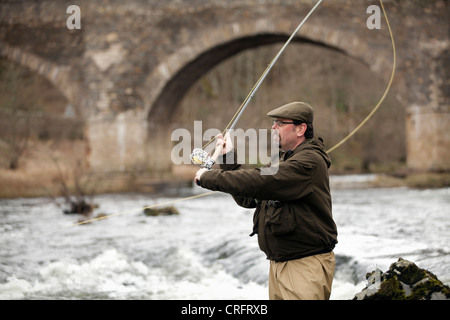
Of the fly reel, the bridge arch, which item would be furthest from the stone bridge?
the fly reel

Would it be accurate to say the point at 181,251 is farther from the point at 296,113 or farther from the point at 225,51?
the point at 225,51

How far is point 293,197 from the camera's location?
283cm

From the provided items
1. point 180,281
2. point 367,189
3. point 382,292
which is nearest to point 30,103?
point 367,189

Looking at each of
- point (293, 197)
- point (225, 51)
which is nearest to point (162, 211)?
point (225, 51)

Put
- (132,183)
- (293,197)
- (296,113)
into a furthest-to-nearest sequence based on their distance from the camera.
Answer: (132,183), (296,113), (293,197)

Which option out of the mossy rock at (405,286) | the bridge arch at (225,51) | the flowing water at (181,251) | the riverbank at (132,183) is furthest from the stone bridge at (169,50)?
the mossy rock at (405,286)

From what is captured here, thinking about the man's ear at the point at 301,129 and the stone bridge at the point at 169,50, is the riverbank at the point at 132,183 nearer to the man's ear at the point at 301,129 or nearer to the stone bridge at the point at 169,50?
the stone bridge at the point at 169,50

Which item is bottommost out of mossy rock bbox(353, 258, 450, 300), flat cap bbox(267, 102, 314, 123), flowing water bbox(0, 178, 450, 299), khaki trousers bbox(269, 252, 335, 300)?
flowing water bbox(0, 178, 450, 299)

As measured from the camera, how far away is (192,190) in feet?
50.7

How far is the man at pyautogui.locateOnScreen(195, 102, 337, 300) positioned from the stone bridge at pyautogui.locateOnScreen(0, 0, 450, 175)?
36.8 ft

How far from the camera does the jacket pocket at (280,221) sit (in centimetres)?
285

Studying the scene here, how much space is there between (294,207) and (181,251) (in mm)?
4756

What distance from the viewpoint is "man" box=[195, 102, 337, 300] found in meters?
2.80

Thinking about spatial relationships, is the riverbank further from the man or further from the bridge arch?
the man
